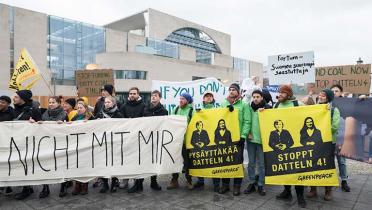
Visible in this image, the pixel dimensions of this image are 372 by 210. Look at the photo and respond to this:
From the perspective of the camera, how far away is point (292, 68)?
7422 millimetres

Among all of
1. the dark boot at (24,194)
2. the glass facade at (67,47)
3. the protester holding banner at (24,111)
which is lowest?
the dark boot at (24,194)

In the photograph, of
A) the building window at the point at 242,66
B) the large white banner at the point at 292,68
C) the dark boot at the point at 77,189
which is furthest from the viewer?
the building window at the point at 242,66

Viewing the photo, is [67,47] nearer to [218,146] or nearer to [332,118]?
[218,146]

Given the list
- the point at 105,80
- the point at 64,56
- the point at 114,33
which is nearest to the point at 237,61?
the point at 114,33

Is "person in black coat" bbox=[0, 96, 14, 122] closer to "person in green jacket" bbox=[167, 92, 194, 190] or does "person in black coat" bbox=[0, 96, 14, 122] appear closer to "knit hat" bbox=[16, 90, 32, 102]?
"knit hat" bbox=[16, 90, 32, 102]

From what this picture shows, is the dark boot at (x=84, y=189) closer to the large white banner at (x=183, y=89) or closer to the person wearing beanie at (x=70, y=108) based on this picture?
the person wearing beanie at (x=70, y=108)

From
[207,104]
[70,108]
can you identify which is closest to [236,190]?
[207,104]

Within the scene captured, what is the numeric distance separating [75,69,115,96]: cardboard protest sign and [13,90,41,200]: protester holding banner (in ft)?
11.4

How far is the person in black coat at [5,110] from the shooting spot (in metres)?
4.94

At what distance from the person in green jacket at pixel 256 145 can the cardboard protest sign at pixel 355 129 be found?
115 centimetres

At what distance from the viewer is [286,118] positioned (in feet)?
14.9

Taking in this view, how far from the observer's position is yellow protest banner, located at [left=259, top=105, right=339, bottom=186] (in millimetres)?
4395

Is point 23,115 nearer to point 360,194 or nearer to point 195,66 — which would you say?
point 360,194

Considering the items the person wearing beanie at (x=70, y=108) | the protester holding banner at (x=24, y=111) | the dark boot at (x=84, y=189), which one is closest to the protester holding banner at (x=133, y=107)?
the dark boot at (x=84, y=189)
